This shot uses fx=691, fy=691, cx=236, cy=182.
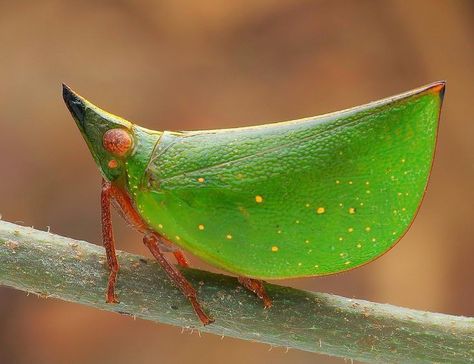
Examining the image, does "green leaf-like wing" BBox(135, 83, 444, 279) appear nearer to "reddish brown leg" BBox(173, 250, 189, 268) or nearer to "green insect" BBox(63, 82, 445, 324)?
"green insect" BBox(63, 82, 445, 324)

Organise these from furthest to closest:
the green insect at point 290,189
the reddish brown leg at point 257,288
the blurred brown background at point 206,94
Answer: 1. the blurred brown background at point 206,94
2. the reddish brown leg at point 257,288
3. the green insect at point 290,189

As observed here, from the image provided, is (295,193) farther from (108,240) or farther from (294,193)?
(108,240)

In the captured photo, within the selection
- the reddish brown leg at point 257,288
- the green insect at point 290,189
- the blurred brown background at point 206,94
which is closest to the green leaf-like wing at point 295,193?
the green insect at point 290,189

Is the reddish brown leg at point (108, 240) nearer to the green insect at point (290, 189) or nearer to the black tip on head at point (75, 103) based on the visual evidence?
the green insect at point (290, 189)

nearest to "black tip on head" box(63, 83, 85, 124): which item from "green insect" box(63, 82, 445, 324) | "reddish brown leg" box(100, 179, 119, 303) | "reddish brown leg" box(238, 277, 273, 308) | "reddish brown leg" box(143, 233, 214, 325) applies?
"green insect" box(63, 82, 445, 324)

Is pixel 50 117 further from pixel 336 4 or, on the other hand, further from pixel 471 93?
pixel 471 93

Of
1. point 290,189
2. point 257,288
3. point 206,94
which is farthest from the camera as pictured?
point 206,94

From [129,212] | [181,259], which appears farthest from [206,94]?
[129,212]
